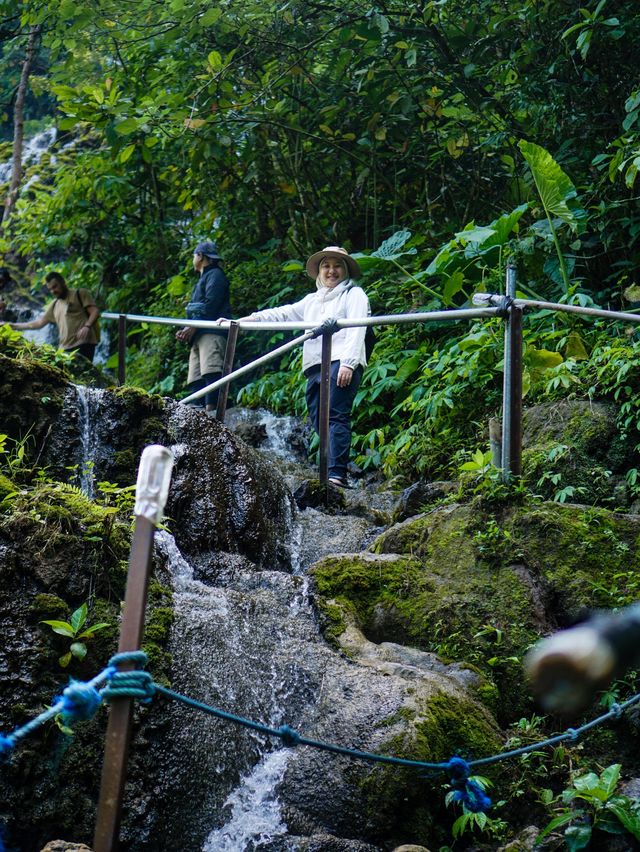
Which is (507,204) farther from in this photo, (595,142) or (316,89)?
(316,89)

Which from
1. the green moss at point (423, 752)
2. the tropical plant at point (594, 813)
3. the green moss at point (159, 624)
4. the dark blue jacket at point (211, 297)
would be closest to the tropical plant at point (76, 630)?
the green moss at point (159, 624)

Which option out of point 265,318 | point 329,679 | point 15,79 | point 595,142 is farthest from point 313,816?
point 15,79

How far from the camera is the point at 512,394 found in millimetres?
5168

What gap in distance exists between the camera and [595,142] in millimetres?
9375

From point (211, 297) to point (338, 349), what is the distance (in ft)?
6.51

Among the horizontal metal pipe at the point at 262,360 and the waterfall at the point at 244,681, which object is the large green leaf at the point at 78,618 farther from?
the horizontal metal pipe at the point at 262,360

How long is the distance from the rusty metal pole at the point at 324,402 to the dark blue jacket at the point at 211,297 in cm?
210

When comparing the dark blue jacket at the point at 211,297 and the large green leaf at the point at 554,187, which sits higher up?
the large green leaf at the point at 554,187

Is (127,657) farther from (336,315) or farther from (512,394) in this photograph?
(336,315)

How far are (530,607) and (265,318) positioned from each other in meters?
4.02

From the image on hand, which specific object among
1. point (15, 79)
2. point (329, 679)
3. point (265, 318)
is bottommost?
point (329, 679)

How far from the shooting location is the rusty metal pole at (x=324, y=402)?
23.5 feet

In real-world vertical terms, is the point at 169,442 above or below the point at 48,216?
below

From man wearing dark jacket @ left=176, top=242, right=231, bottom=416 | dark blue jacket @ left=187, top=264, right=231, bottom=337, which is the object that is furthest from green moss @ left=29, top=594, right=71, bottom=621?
dark blue jacket @ left=187, top=264, right=231, bottom=337
